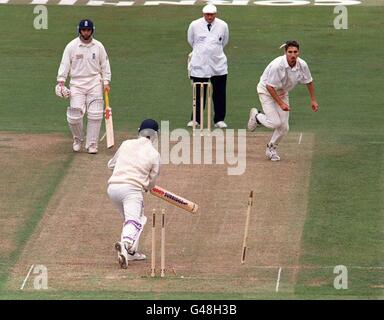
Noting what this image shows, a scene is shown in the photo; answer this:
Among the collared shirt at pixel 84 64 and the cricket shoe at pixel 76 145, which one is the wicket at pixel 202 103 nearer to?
the collared shirt at pixel 84 64

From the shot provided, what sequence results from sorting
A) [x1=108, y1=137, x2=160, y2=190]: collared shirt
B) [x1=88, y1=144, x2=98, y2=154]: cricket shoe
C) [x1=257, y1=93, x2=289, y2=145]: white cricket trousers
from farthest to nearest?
[x1=88, y1=144, x2=98, y2=154]: cricket shoe, [x1=257, y1=93, x2=289, y2=145]: white cricket trousers, [x1=108, y1=137, x2=160, y2=190]: collared shirt

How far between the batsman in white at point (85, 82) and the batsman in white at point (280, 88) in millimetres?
2451

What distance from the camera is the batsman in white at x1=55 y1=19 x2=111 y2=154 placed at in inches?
998

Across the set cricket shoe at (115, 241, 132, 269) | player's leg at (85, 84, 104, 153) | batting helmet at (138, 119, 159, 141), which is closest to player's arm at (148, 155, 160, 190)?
batting helmet at (138, 119, 159, 141)

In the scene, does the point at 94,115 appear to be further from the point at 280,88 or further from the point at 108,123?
the point at 280,88

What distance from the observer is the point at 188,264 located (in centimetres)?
2022

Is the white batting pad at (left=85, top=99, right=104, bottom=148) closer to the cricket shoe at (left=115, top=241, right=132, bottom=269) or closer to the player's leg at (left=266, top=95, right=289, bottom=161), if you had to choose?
the player's leg at (left=266, top=95, right=289, bottom=161)

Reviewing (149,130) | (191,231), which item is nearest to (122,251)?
(149,130)

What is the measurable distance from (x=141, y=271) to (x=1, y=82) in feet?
40.0

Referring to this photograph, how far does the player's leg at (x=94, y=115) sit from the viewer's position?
25438mm

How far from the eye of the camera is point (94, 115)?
83.4 feet
